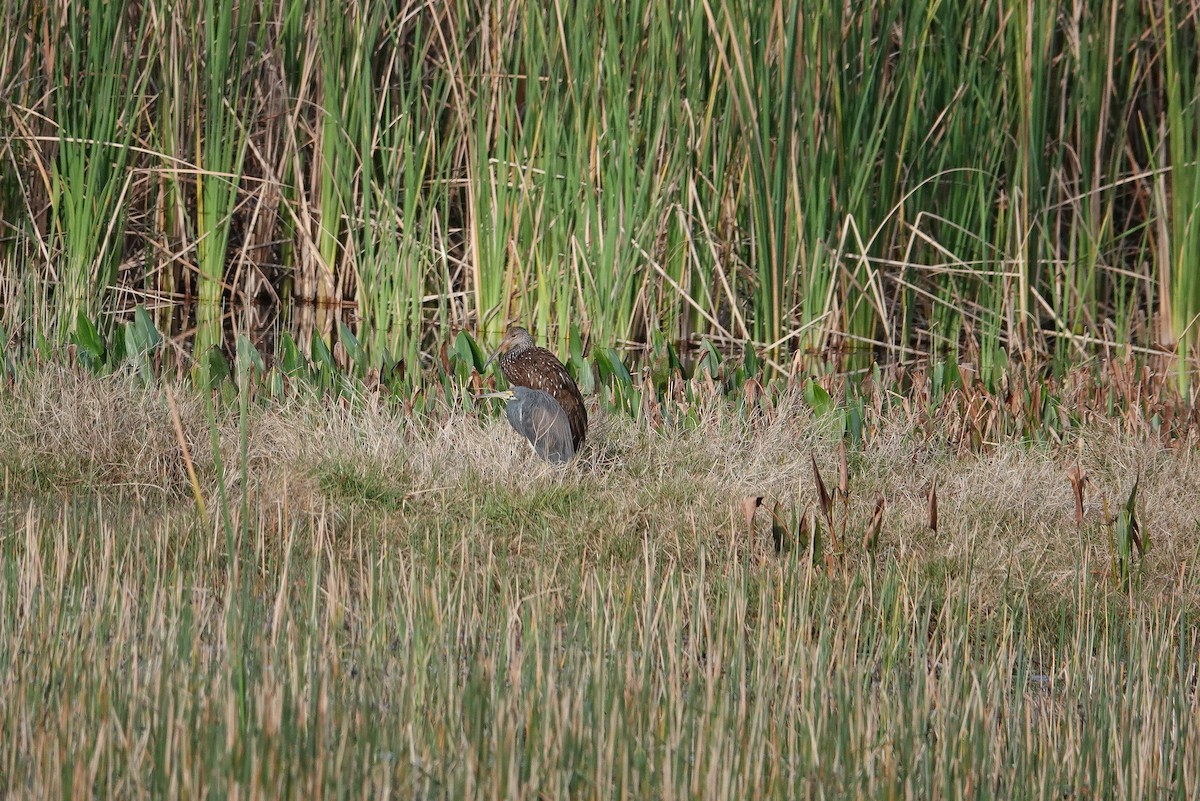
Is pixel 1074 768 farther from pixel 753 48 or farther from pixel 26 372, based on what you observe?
pixel 753 48

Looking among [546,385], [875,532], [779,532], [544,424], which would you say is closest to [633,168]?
[546,385]

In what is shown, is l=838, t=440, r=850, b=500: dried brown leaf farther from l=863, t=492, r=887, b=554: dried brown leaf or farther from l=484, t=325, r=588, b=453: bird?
l=484, t=325, r=588, b=453: bird

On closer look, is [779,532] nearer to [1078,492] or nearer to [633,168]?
[1078,492]

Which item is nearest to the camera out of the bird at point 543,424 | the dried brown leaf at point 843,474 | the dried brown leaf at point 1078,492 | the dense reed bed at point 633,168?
the dried brown leaf at point 843,474

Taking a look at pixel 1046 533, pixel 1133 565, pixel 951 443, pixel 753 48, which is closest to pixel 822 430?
pixel 951 443

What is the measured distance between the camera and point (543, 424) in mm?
4242

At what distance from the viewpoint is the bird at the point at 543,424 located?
4.23 m

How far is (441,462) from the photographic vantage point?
431 cm

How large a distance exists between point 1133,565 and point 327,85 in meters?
4.30

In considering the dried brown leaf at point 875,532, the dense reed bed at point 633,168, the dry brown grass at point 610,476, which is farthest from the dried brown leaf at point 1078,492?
the dense reed bed at point 633,168

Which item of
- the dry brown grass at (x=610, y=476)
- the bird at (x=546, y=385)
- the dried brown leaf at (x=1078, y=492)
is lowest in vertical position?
the dry brown grass at (x=610, y=476)

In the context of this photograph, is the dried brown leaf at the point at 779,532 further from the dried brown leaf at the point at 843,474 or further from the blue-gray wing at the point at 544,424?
the blue-gray wing at the point at 544,424

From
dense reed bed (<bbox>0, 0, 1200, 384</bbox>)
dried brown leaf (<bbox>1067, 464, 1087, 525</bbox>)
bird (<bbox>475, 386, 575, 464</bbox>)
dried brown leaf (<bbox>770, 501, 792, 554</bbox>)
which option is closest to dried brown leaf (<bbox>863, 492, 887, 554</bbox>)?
dried brown leaf (<bbox>770, 501, 792, 554</bbox>)

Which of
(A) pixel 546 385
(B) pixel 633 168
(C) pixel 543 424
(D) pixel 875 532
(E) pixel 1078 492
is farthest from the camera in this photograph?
(B) pixel 633 168
